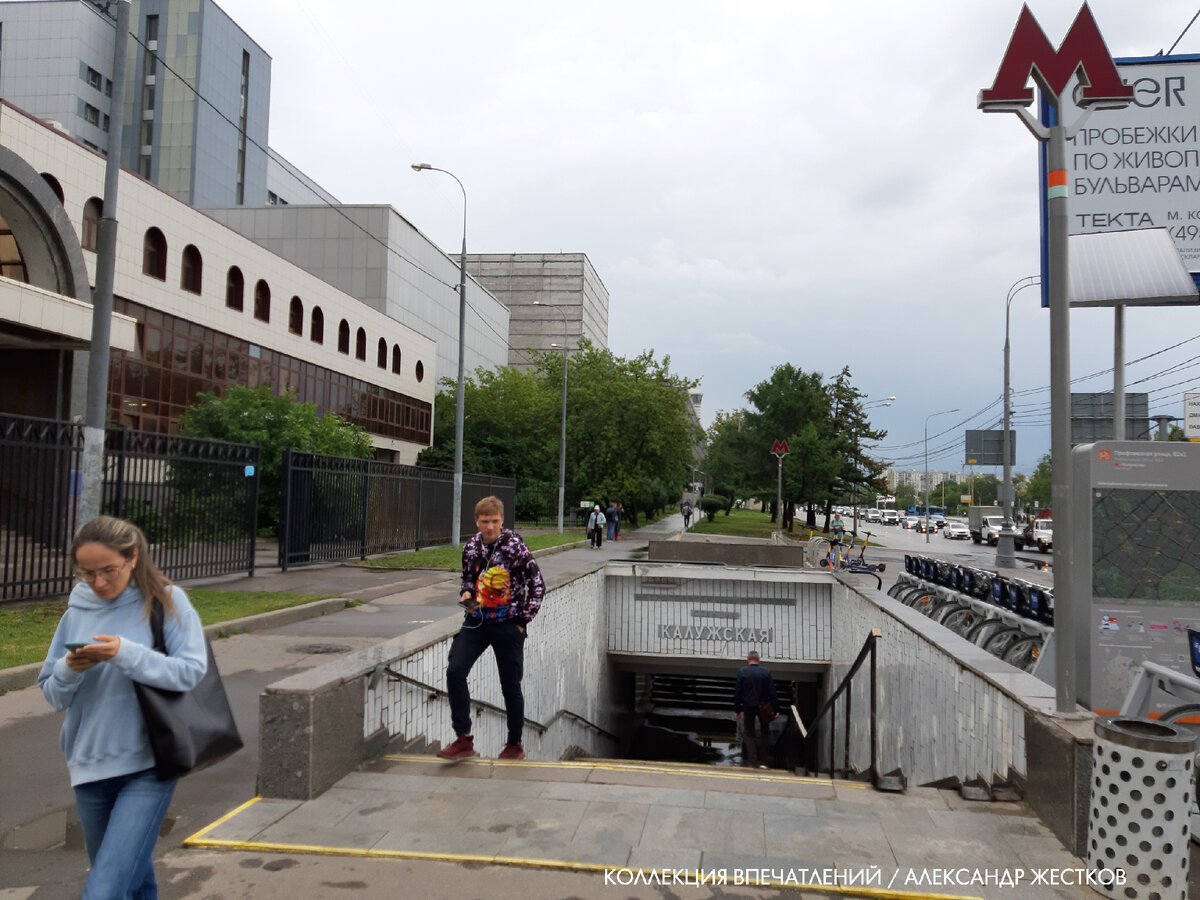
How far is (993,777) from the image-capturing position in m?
5.46

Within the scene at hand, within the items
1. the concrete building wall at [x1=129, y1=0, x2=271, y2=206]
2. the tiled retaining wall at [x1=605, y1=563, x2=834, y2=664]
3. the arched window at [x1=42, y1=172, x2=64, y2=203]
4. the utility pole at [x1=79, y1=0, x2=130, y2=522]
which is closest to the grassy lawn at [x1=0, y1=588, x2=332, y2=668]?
the utility pole at [x1=79, y1=0, x2=130, y2=522]

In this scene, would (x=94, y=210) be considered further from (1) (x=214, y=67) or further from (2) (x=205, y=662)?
(1) (x=214, y=67)

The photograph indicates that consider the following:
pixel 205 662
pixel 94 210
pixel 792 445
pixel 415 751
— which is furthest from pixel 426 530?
pixel 792 445

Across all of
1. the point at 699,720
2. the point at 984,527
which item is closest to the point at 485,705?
the point at 699,720

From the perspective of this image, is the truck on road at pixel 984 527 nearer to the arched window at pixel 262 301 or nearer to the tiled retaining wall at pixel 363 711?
the arched window at pixel 262 301

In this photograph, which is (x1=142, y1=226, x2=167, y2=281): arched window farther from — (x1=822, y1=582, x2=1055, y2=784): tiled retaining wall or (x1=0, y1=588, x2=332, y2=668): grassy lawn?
(x1=822, y1=582, x2=1055, y2=784): tiled retaining wall

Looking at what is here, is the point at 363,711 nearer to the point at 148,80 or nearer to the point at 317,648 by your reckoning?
the point at 317,648

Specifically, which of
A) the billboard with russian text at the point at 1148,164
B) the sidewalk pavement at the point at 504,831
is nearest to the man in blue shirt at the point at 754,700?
the billboard with russian text at the point at 1148,164

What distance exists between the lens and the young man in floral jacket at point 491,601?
5695 millimetres

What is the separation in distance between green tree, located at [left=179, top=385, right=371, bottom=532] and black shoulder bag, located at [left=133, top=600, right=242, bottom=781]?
2032 centimetres

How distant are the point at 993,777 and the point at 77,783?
198 inches

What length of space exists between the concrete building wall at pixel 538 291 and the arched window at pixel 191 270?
2870 inches

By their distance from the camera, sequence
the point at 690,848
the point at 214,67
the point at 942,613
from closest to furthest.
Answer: the point at 690,848
the point at 942,613
the point at 214,67

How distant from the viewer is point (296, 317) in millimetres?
35719
